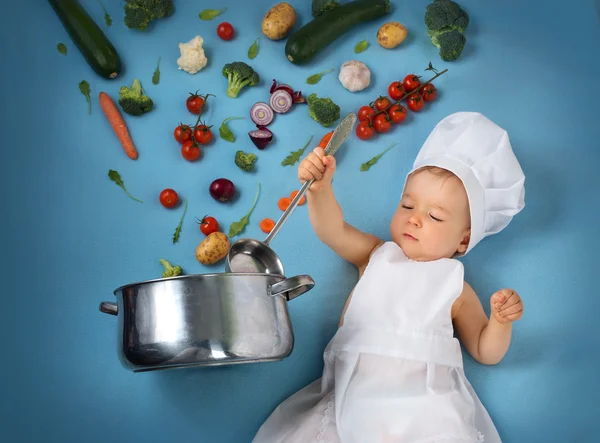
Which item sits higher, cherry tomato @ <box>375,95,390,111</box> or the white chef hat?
cherry tomato @ <box>375,95,390,111</box>

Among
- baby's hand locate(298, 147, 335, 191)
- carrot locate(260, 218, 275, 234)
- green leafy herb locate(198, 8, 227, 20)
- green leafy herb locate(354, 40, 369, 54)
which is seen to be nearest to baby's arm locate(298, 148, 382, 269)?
baby's hand locate(298, 147, 335, 191)

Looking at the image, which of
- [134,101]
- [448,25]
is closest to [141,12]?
[134,101]

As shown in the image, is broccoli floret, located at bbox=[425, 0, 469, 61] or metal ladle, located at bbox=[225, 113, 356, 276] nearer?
metal ladle, located at bbox=[225, 113, 356, 276]

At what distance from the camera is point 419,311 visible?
6.23ft

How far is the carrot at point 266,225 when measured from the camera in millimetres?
2172

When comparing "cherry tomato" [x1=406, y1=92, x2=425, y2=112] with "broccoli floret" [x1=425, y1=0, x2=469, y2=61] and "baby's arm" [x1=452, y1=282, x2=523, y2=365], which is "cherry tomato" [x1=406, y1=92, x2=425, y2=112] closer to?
"broccoli floret" [x1=425, y1=0, x2=469, y2=61]

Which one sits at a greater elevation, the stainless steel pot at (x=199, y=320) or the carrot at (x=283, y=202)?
the carrot at (x=283, y=202)

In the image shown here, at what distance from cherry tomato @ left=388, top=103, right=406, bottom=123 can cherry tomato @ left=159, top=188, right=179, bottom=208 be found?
0.79 metres

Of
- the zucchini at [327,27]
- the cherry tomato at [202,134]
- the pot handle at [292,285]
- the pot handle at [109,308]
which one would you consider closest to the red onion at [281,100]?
the zucchini at [327,27]

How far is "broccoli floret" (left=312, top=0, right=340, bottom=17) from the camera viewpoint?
7.95ft

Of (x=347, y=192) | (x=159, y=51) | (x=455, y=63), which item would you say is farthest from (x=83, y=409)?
(x=455, y=63)

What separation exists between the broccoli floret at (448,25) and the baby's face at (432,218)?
648 mm

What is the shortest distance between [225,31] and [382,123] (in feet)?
2.12

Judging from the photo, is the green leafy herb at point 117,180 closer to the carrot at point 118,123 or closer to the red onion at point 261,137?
the carrot at point 118,123
